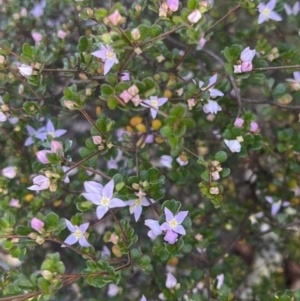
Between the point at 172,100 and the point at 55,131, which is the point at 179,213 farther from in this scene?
the point at 55,131

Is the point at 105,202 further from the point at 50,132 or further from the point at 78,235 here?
the point at 50,132

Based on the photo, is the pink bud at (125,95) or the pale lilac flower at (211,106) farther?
the pale lilac flower at (211,106)

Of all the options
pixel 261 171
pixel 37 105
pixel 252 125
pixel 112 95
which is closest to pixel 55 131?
pixel 37 105

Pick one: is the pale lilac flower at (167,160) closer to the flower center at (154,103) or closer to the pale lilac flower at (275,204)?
the flower center at (154,103)

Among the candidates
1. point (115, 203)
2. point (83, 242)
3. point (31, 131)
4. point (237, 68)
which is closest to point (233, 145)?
point (237, 68)

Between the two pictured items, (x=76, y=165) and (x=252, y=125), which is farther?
(x=252, y=125)

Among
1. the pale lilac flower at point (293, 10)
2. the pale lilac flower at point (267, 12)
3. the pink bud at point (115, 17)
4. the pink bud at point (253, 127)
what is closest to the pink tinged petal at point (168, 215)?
the pink bud at point (253, 127)
